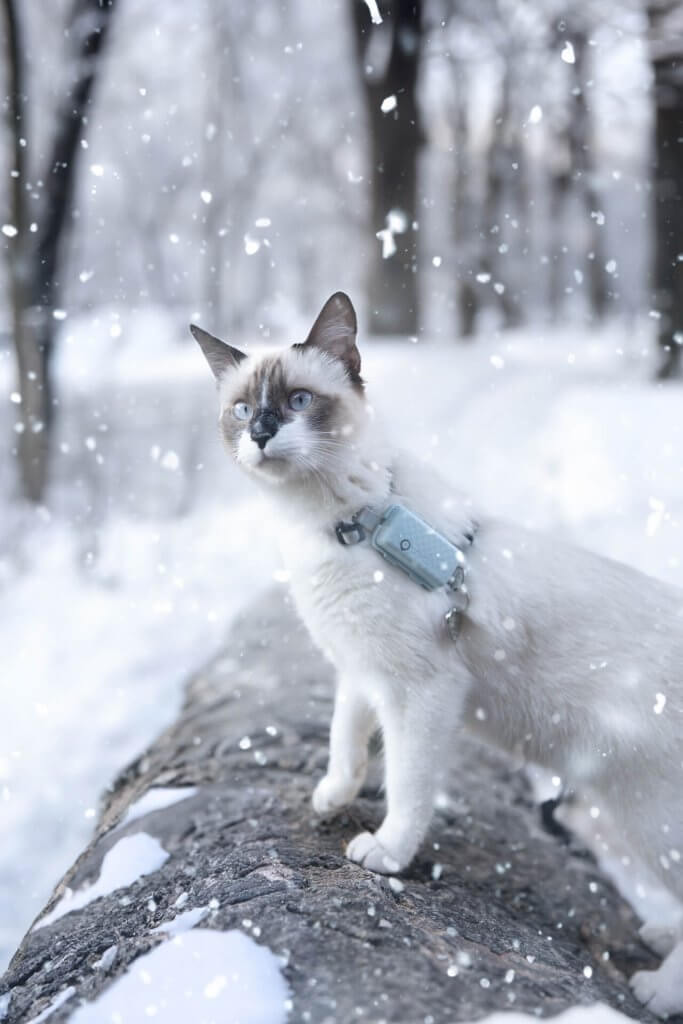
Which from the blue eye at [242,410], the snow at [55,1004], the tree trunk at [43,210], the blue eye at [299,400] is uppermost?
the tree trunk at [43,210]

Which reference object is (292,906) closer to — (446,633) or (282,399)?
(446,633)

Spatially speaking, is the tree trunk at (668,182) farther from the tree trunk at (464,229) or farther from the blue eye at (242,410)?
the blue eye at (242,410)

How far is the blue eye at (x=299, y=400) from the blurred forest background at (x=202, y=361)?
1.93 meters

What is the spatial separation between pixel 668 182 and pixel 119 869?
8.06 meters

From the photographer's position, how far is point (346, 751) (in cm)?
238

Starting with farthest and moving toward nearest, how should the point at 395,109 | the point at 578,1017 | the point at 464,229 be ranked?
the point at 464,229
the point at 395,109
the point at 578,1017

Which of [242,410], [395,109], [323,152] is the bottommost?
[242,410]

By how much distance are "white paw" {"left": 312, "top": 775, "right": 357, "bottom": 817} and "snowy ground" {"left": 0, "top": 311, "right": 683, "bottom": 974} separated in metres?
0.70

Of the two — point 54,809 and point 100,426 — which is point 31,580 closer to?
point 54,809

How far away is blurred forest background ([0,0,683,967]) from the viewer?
4684 millimetres

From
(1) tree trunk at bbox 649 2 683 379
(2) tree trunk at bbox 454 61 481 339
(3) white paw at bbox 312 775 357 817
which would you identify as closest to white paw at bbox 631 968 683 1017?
(3) white paw at bbox 312 775 357 817

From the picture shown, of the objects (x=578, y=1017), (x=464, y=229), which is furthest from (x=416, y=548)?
(x=464, y=229)

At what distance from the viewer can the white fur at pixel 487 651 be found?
2.08 m

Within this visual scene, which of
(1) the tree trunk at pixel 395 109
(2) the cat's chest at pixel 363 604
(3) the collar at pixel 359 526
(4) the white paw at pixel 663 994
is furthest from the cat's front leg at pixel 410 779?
(1) the tree trunk at pixel 395 109
